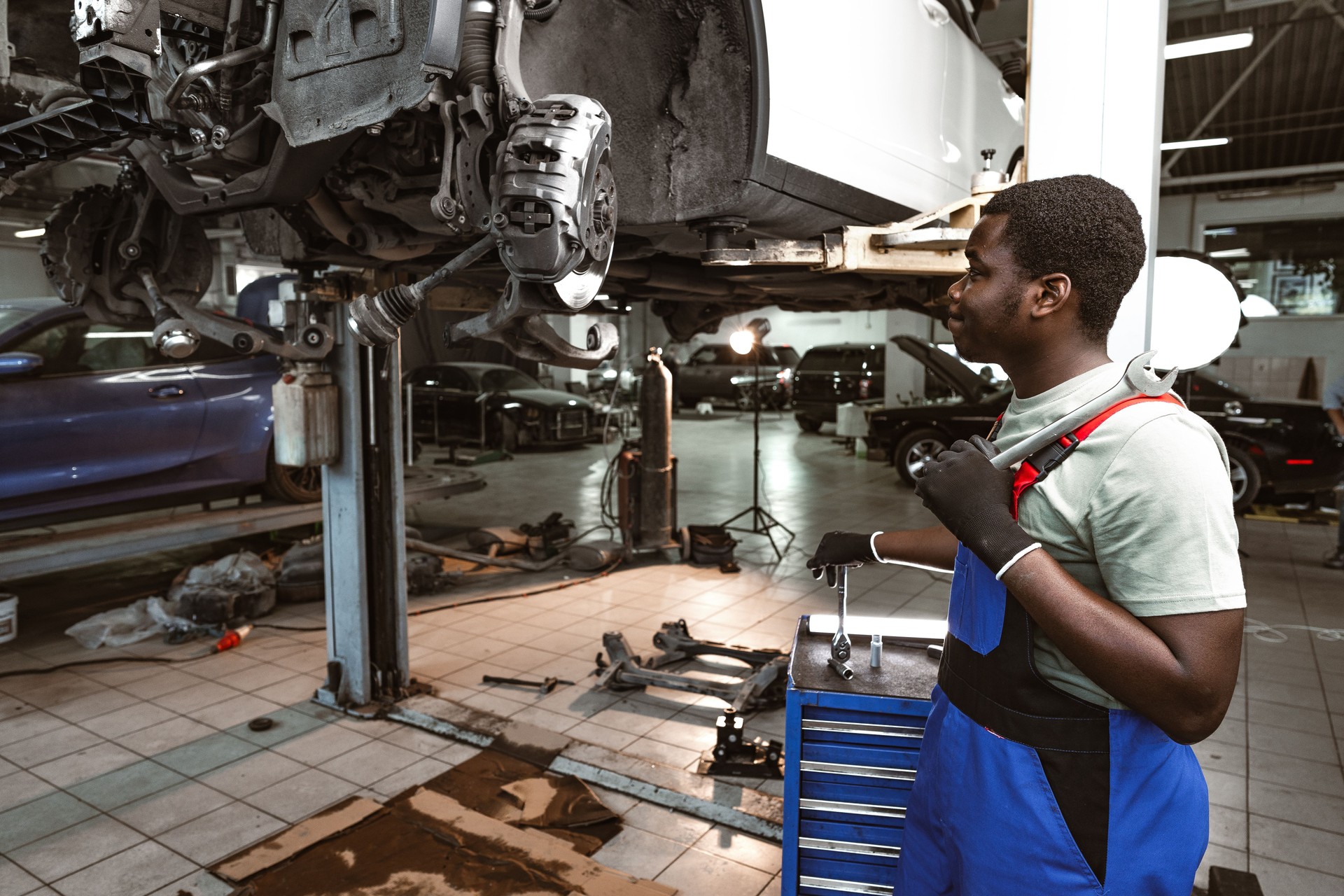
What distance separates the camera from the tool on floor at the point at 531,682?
3.74 metres

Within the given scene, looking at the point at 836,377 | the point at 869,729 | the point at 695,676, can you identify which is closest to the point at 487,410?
the point at 836,377

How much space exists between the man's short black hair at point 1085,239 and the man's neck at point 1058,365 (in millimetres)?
27

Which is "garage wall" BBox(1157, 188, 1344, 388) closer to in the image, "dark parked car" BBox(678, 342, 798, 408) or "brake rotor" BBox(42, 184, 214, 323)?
"dark parked car" BBox(678, 342, 798, 408)

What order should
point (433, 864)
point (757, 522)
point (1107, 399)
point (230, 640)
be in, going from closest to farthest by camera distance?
point (1107, 399), point (433, 864), point (230, 640), point (757, 522)

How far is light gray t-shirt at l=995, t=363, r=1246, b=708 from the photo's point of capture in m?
1.02

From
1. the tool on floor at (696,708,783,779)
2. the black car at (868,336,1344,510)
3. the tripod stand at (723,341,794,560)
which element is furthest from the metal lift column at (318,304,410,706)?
the black car at (868,336,1344,510)

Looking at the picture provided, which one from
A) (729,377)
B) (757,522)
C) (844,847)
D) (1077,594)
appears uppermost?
(729,377)

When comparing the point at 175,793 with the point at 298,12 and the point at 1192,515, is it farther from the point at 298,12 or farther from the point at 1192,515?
the point at 1192,515

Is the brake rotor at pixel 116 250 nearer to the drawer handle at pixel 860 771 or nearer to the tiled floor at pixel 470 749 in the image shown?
the tiled floor at pixel 470 749

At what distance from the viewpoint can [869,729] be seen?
181 centimetres

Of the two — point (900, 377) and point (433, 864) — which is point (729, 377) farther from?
point (433, 864)

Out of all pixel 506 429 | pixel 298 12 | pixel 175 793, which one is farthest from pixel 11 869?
pixel 506 429

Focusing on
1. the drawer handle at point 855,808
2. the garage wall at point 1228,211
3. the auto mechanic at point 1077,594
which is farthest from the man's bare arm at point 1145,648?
the garage wall at point 1228,211

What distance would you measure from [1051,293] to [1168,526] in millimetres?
356
